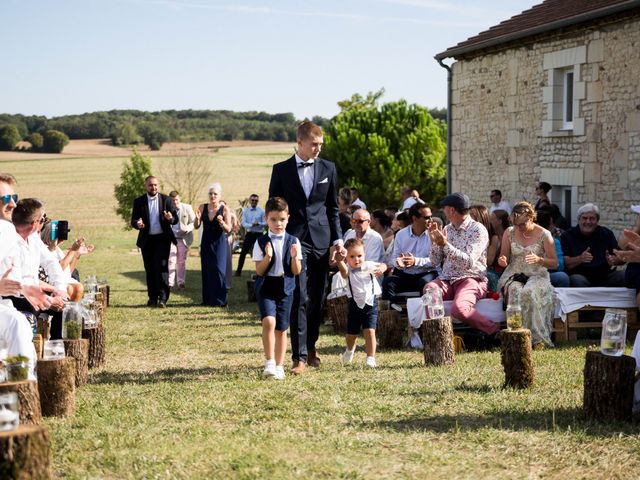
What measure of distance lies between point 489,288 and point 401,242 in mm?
1226

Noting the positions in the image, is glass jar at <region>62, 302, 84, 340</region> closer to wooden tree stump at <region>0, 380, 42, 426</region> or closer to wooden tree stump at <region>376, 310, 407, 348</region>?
wooden tree stump at <region>0, 380, 42, 426</region>

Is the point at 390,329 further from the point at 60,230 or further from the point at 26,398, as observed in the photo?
the point at 26,398

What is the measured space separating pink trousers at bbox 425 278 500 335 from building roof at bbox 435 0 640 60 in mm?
7663

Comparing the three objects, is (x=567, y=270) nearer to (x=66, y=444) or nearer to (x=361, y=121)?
(x=66, y=444)

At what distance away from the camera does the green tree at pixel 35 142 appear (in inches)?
3115

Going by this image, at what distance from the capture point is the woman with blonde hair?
10375 mm

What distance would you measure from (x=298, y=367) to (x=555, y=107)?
12602 mm

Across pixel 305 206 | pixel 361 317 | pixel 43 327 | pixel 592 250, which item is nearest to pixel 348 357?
pixel 361 317

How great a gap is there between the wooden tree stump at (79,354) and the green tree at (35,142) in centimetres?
7413

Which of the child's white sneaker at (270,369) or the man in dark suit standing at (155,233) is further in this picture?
the man in dark suit standing at (155,233)

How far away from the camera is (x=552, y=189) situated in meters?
19.8

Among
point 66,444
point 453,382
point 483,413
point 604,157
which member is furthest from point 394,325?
point 604,157

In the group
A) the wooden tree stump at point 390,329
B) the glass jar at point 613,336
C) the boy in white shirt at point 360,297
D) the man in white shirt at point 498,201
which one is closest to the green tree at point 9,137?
the man in white shirt at point 498,201

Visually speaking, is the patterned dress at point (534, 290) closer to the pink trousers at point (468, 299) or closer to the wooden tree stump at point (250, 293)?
the pink trousers at point (468, 299)
